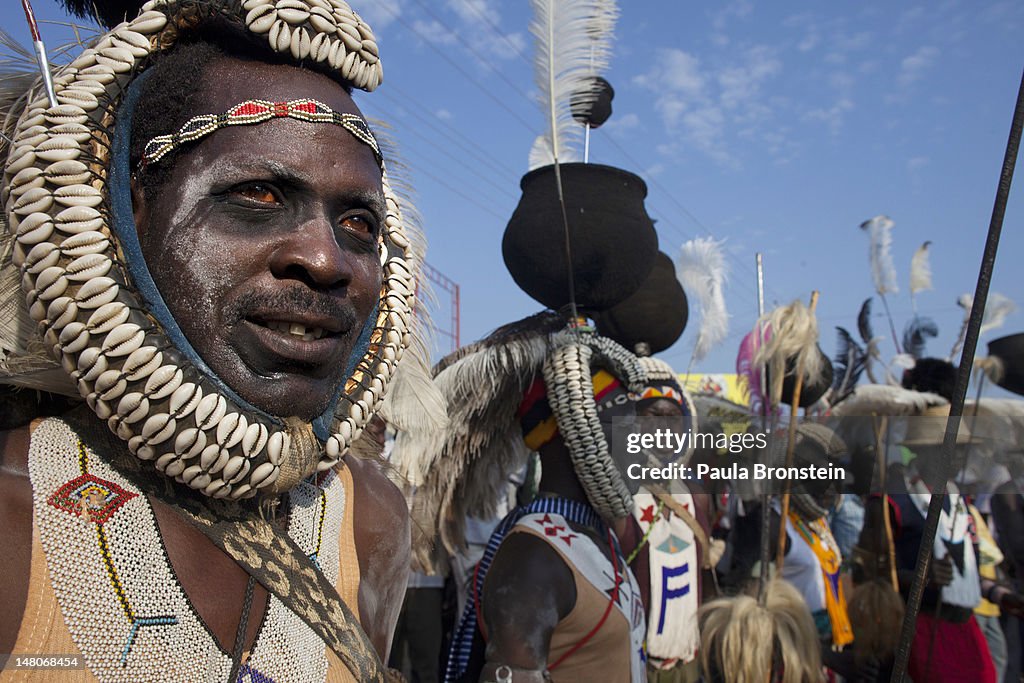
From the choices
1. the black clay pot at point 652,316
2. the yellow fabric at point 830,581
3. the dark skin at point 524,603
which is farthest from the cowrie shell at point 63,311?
the yellow fabric at point 830,581

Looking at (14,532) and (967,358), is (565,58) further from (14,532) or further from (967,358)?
(14,532)

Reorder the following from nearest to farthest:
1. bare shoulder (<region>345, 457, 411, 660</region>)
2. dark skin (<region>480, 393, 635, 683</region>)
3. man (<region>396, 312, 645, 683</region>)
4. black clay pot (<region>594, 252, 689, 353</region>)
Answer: bare shoulder (<region>345, 457, 411, 660</region>) → dark skin (<region>480, 393, 635, 683</region>) → man (<region>396, 312, 645, 683</region>) → black clay pot (<region>594, 252, 689, 353</region>)

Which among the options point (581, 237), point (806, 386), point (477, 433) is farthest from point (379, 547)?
point (806, 386)

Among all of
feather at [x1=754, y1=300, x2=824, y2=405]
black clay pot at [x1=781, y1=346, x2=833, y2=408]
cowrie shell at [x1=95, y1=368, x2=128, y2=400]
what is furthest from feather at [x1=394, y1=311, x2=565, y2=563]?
black clay pot at [x1=781, y1=346, x2=833, y2=408]

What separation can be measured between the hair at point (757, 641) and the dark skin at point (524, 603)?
1920 mm

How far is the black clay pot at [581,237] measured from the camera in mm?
3406

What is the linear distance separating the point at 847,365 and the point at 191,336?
9299 mm

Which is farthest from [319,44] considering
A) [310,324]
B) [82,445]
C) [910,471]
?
[910,471]

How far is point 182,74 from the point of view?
1.36m

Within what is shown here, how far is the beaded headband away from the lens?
129 centimetres

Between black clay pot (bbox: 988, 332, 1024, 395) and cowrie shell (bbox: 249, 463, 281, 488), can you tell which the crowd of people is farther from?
black clay pot (bbox: 988, 332, 1024, 395)

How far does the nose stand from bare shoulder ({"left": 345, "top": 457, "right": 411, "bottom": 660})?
0.60 m

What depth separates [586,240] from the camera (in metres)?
3.40

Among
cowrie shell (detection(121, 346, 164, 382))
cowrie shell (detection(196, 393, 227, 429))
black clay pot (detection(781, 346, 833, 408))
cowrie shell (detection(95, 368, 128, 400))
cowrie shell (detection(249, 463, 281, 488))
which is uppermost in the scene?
black clay pot (detection(781, 346, 833, 408))
